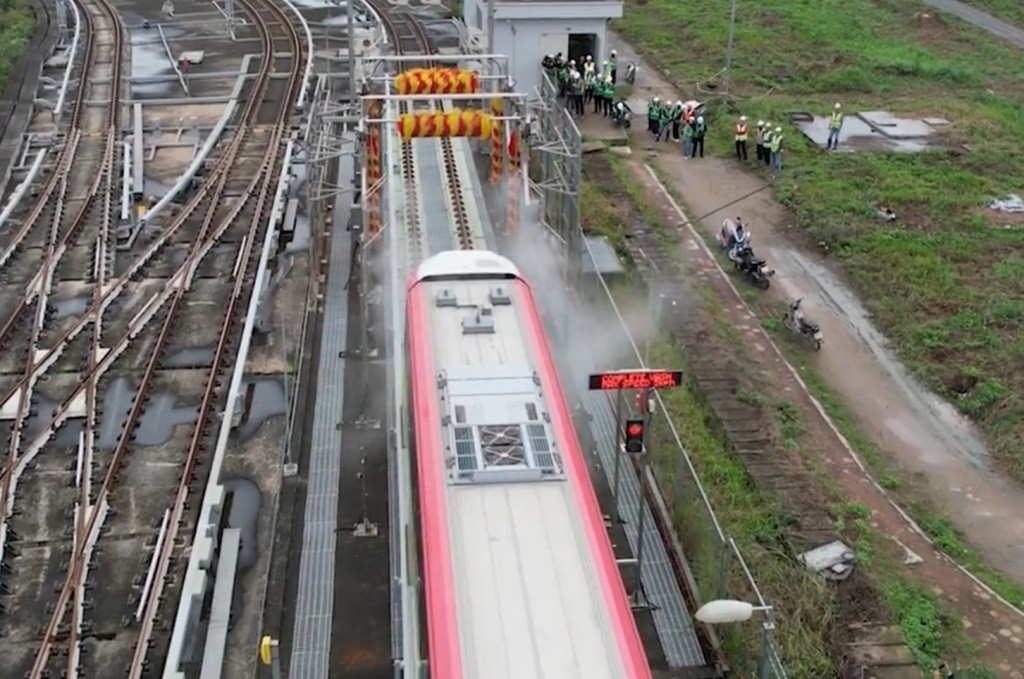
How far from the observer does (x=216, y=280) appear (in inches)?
856

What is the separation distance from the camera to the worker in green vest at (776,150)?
1097 inches

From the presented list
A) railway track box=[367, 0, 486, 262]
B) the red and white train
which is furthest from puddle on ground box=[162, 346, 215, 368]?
the red and white train

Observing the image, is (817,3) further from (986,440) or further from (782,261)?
(986,440)

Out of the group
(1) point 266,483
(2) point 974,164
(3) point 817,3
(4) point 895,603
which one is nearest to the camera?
(4) point 895,603

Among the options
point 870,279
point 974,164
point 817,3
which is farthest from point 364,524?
point 817,3

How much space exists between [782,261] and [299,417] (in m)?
11.2

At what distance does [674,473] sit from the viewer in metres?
14.7

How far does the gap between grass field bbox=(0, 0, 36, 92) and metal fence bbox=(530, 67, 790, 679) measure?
20.8 metres

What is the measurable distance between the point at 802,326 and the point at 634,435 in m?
8.19

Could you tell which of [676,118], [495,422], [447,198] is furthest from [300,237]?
[495,422]

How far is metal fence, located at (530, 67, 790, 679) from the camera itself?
1196cm

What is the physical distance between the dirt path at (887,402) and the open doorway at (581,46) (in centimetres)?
973

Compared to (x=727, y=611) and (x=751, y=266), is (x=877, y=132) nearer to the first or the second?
(x=751, y=266)

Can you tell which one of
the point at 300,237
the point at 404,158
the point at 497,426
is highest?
the point at 497,426
